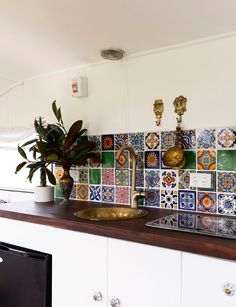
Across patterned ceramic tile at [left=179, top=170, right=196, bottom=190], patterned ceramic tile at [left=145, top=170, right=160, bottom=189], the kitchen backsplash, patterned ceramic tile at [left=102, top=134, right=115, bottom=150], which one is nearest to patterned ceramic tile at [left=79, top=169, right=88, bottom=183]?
the kitchen backsplash

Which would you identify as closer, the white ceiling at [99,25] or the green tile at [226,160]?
the white ceiling at [99,25]

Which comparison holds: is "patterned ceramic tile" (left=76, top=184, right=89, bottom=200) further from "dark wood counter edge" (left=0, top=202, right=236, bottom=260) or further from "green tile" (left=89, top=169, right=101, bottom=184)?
"dark wood counter edge" (left=0, top=202, right=236, bottom=260)

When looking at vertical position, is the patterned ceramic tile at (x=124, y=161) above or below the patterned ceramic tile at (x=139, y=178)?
above

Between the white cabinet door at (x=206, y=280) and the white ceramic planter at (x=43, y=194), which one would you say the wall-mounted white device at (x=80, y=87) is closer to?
the white ceramic planter at (x=43, y=194)

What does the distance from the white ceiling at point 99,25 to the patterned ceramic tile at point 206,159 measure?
678mm

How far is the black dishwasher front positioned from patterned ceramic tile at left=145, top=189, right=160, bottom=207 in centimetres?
69

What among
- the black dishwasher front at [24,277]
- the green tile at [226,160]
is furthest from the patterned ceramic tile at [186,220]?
the black dishwasher front at [24,277]

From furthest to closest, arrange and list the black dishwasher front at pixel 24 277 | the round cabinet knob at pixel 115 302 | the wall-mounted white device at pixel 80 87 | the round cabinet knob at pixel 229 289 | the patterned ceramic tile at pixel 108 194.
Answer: the wall-mounted white device at pixel 80 87 < the patterned ceramic tile at pixel 108 194 < the black dishwasher front at pixel 24 277 < the round cabinet knob at pixel 115 302 < the round cabinet knob at pixel 229 289

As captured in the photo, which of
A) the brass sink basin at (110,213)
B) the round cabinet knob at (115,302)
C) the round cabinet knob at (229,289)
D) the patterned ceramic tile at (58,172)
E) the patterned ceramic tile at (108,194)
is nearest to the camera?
the round cabinet knob at (229,289)

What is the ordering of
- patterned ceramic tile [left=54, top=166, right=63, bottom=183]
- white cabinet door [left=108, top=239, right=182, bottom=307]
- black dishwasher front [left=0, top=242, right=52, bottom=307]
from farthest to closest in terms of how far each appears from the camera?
patterned ceramic tile [left=54, top=166, right=63, bottom=183] → black dishwasher front [left=0, top=242, right=52, bottom=307] → white cabinet door [left=108, top=239, right=182, bottom=307]

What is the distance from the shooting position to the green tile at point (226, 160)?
158 centimetres

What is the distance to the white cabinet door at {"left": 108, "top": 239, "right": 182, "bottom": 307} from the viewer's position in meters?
1.14

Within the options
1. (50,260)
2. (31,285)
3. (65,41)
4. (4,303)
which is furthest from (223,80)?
(4,303)

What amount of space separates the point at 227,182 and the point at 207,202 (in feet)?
0.54
